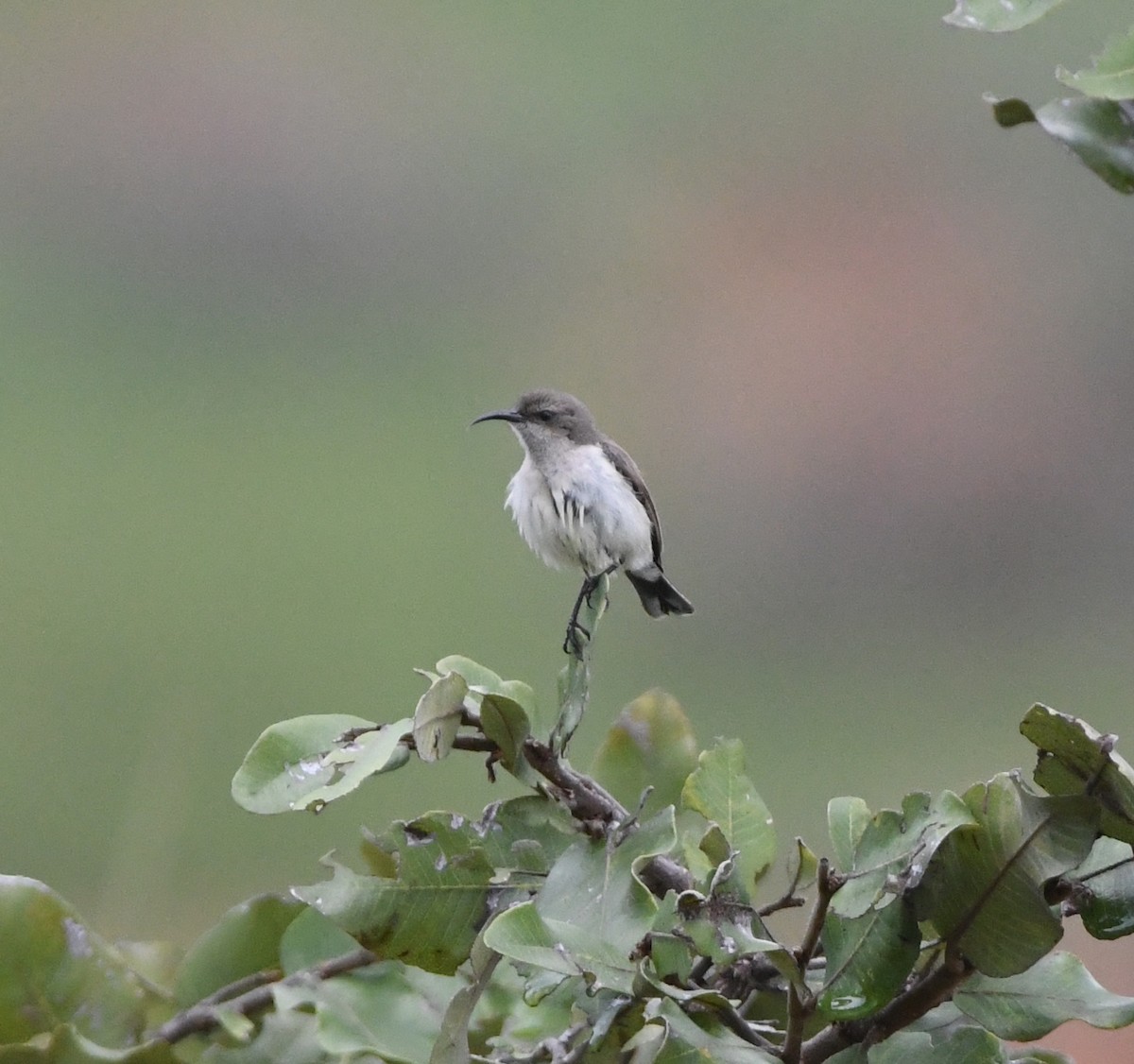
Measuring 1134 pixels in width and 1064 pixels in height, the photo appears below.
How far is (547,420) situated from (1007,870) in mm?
1951

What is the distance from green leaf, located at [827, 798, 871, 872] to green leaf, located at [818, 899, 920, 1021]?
67mm

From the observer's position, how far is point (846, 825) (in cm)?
95

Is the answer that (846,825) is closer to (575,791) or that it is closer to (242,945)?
(575,791)

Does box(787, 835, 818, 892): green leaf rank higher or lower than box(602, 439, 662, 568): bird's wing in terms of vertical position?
lower

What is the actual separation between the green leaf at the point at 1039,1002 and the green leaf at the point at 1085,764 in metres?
0.11

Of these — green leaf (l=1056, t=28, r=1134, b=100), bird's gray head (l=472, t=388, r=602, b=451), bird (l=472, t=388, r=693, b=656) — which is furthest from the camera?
bird's gray head (l=472, t=388, r=602, b=451)

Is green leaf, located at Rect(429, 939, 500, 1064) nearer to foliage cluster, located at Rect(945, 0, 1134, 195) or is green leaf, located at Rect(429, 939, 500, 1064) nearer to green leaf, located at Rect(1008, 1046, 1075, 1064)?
green leaf, located at Rect(1008, 1046, 1075, 1064)

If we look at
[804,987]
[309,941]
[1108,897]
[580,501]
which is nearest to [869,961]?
[804,987]

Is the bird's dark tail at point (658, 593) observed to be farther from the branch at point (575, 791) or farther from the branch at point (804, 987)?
the branch at point (804, 987)

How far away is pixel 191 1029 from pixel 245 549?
3.80m

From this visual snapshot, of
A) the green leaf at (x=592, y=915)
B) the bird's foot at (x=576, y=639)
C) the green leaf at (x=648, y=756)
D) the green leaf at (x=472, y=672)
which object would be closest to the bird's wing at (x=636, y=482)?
the bird's foot at (x=576, y=639)

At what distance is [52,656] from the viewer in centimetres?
450

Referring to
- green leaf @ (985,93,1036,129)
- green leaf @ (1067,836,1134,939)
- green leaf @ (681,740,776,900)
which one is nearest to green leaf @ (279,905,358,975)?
green leaf @ (681,740,776,900)

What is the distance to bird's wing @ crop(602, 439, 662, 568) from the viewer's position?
8.87ft
